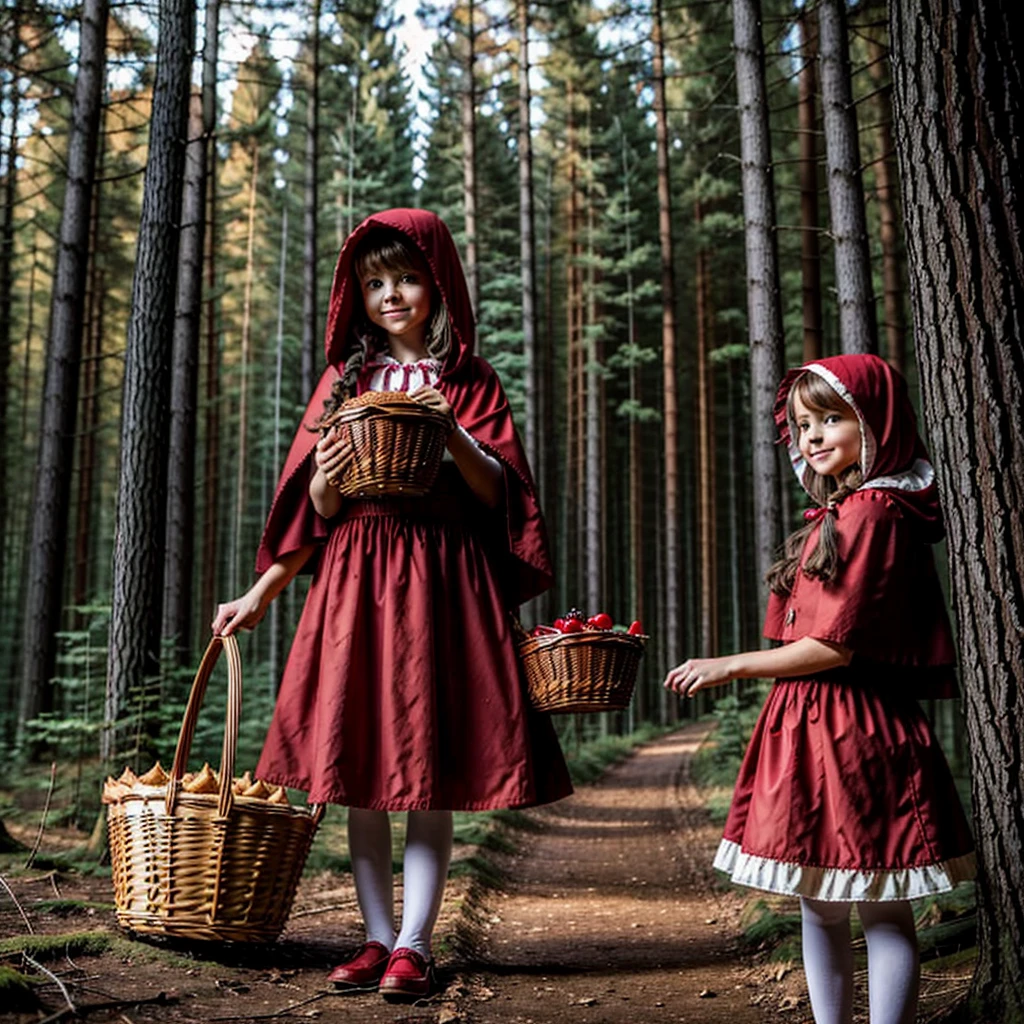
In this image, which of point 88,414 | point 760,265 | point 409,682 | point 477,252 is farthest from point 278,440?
point 409,682

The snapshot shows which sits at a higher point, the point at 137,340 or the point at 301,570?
the point at 137,340

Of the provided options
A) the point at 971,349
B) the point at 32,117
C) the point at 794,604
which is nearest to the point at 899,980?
the point at 794,604

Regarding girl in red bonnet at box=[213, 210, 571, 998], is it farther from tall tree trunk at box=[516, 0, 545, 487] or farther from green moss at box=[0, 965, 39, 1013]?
tall tree trunk at box=[516, 0, 545, 487]

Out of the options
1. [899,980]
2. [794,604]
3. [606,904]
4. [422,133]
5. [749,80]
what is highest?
[422,133]

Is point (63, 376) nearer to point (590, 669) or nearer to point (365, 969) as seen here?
point (365, 969)

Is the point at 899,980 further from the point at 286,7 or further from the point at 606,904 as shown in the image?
the point at 286,7

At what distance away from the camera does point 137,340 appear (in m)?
6.43

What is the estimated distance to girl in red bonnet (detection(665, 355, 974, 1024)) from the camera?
8.42 feet

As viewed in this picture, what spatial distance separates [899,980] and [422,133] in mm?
23429

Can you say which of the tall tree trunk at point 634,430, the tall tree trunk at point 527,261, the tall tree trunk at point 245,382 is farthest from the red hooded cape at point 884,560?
the tall tree trunk at point 245,382

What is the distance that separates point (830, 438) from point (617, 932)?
9.38 ft

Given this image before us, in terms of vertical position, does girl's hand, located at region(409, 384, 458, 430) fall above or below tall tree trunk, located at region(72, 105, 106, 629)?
below

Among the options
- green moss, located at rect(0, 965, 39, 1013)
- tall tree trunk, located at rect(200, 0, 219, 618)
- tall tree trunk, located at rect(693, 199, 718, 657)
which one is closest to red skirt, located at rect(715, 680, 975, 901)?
green moss, located at rect(0, 965, 39, 1013)

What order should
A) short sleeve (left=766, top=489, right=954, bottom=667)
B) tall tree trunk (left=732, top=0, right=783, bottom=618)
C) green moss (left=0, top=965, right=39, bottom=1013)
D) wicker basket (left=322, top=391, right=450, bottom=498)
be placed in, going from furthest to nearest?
tall tree trunk (left=732, top=0, right=783, bottom=618)
wicker basket (left=322, top=391, right=450, bottom=498)
short sleeve (left=766, top=489, right=954, bottom=667)
green moss (left=0, top=965, right=39, bottom=1013)
